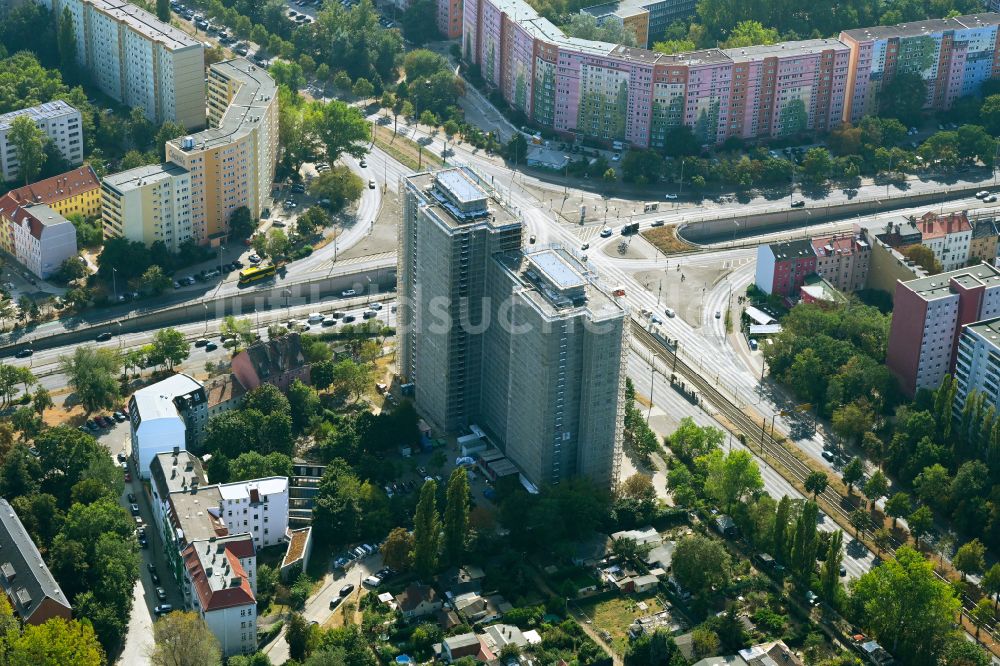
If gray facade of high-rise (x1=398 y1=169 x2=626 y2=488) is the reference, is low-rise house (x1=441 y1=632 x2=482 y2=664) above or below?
below

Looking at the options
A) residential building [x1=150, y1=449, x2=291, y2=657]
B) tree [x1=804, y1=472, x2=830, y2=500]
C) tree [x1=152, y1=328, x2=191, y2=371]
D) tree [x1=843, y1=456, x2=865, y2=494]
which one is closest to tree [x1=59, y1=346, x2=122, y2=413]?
tree [x1=152, y1=328, x2=191, y2=371]

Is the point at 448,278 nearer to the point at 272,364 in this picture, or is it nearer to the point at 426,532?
the point at 272,364

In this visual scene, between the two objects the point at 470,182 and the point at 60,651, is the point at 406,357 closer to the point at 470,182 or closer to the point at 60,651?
the point at 470,182

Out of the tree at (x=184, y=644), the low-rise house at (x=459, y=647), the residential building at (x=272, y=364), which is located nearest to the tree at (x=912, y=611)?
the low-rise house at (x=459, y=647)

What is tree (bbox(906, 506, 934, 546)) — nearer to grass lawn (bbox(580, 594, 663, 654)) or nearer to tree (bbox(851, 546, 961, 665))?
tree (bbox(851, 546, 961, 665))

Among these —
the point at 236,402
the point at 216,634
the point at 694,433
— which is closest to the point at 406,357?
the point at 236,402

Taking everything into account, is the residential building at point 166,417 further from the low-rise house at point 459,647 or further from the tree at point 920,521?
the tree at point 920,521

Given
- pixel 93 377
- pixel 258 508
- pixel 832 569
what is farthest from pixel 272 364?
pixel 832 569
